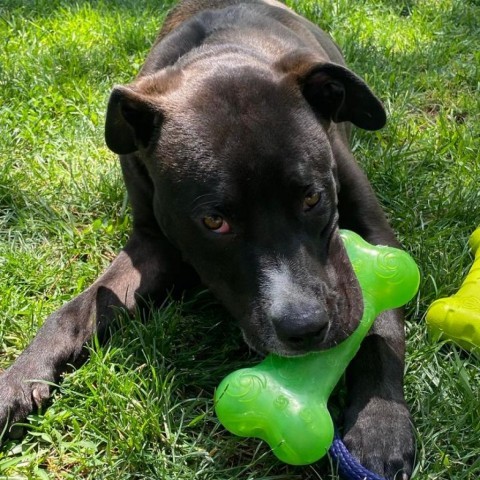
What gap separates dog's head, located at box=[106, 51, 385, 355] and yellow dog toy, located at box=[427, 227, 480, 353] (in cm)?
42

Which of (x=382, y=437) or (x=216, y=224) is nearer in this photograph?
(x=382, y=437)

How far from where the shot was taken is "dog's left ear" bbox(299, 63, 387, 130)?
121 inches

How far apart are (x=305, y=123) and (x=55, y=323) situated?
4.28ft

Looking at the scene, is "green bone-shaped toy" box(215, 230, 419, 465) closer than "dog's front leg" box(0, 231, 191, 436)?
Yes

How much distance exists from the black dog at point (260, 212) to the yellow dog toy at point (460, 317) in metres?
0.15

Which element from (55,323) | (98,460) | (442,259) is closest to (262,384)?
(98,460)

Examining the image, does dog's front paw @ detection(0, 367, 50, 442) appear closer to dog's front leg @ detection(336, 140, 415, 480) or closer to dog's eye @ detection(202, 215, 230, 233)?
dog's eye @ detection(202, 215, 230, 233)

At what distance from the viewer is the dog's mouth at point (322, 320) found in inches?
104

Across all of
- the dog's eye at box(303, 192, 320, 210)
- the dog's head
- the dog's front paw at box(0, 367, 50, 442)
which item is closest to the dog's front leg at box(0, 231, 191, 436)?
the dog's front paw at box(0, 367, 50, 442)

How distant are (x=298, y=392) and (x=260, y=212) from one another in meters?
0.63

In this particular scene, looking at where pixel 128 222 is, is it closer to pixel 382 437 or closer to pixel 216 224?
pixel 216 224

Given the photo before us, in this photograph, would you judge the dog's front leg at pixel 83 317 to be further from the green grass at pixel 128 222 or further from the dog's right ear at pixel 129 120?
the dog's right ear at pixel 129 120

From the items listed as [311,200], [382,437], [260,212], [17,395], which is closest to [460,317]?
[382,437]

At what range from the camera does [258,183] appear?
2771 millimetres
